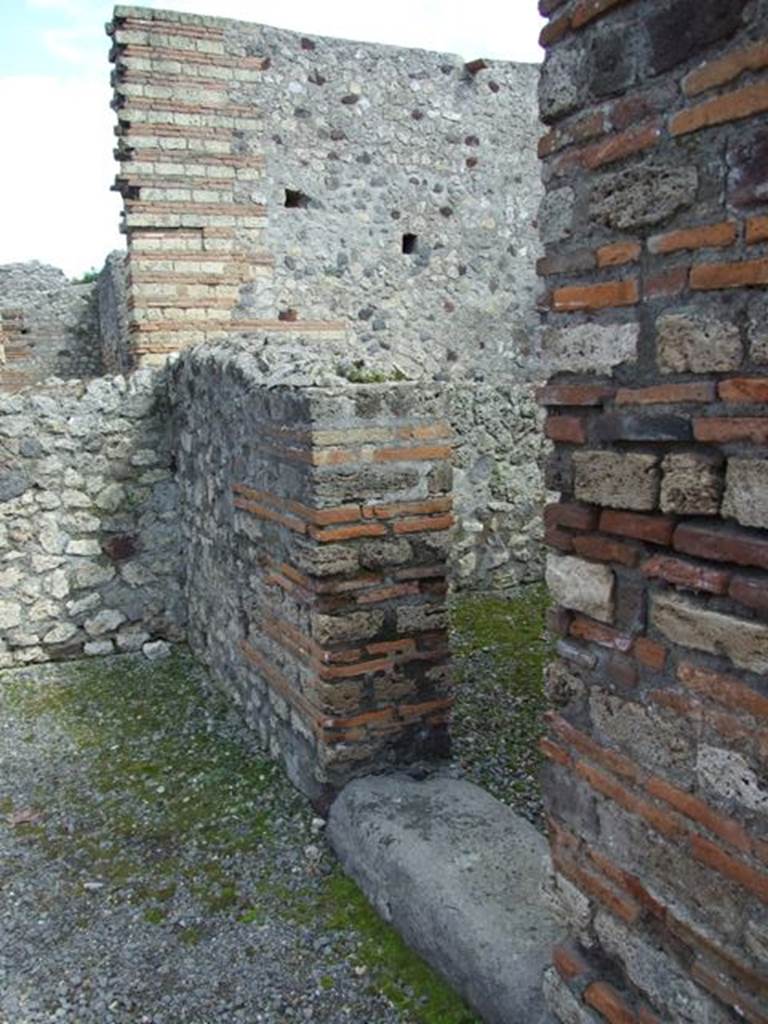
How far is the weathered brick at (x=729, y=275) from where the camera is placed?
1.56m

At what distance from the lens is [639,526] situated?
6.16 ft

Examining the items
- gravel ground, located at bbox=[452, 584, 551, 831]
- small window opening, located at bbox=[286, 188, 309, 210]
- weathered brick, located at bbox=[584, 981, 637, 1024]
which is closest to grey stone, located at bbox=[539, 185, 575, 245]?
weathered brick, located at bbox=[584, 981, 637, 1024]

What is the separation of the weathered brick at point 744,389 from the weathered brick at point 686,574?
326mm

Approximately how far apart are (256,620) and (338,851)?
4.32 feet

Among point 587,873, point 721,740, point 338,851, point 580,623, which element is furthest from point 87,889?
point 721,740

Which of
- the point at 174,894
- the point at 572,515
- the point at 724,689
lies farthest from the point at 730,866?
the point at 174,894

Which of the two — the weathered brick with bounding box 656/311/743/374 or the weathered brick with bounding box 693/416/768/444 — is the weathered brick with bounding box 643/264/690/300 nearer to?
the weathered brick with bounding box 656/311/743/374

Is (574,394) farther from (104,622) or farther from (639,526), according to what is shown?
(104,622)

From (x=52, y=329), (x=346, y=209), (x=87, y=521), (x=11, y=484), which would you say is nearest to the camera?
(x=11, y=484)

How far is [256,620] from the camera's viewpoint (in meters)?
4.46

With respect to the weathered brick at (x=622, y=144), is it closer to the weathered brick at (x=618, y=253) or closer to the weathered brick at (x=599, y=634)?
the weathered brick at (x=618, y=253)

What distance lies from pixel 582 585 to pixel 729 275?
29.4 inches

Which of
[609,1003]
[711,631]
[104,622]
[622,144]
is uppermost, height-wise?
[622,144]

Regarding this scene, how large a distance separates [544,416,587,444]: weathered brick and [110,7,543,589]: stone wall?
15.4ft
